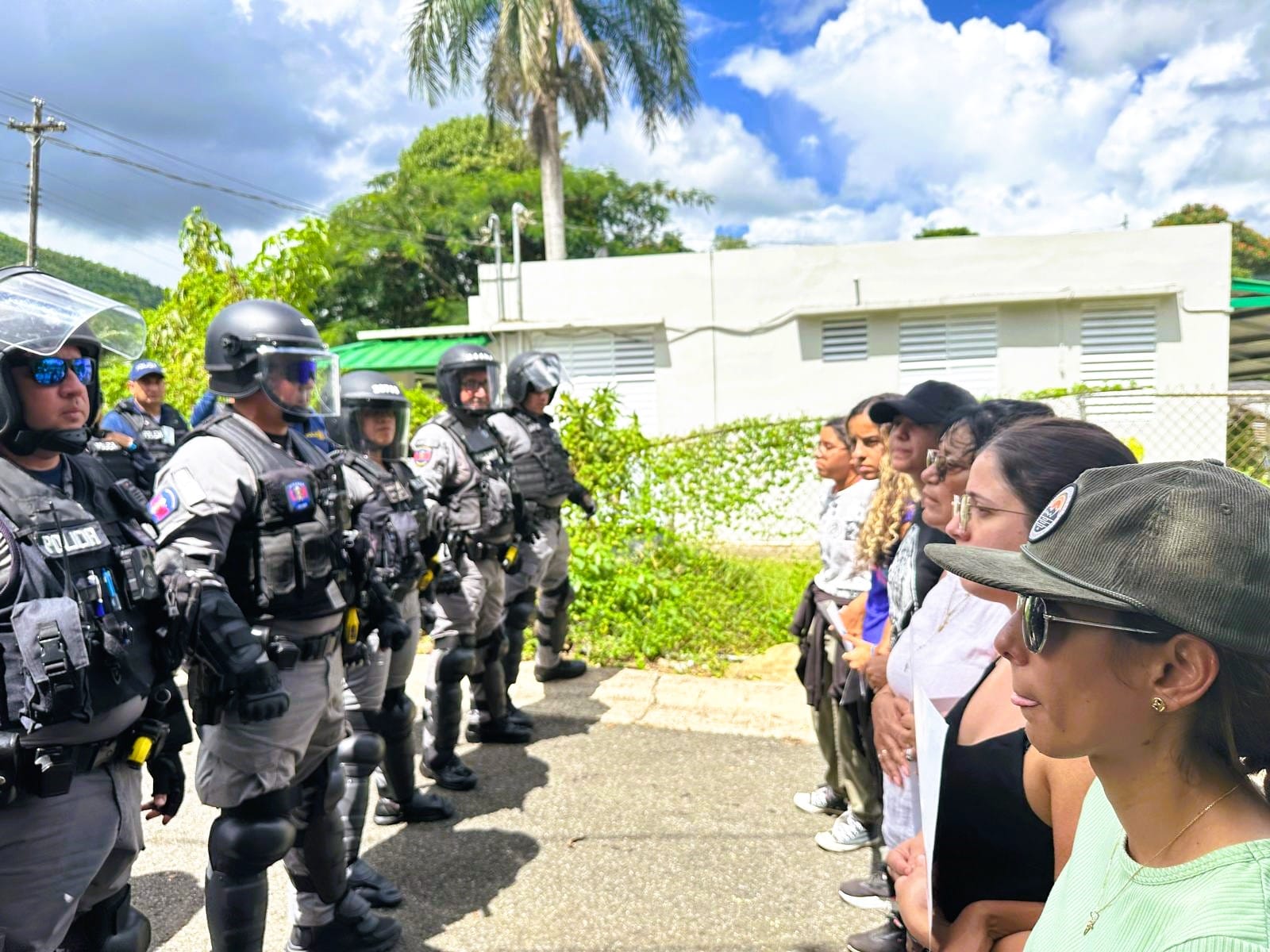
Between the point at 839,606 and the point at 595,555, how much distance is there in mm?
3634

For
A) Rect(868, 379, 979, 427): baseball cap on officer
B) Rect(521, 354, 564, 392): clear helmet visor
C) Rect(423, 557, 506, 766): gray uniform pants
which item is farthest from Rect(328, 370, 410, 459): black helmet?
Rect(868, 379, 979, 427): baseball cap on officer

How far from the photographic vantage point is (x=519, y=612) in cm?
596

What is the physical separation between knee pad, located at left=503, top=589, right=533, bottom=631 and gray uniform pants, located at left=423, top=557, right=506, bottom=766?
0.40 metres

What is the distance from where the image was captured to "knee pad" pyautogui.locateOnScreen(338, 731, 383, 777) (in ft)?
12.4

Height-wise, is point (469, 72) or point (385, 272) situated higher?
point (469, 72)

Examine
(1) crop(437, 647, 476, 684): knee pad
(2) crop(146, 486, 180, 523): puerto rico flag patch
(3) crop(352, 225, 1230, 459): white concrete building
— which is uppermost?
(3) crop(352, 225, 1230, 459): white concrete building

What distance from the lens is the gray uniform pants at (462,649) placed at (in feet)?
16.1

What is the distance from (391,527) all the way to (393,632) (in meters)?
0.56

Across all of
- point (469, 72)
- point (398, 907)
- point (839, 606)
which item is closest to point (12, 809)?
point (398, 907)

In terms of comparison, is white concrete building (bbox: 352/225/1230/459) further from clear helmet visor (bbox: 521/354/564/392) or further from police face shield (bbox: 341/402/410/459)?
police face shield (bbox: 341/402/410/459)

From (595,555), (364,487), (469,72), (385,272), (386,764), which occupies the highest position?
(469,72)

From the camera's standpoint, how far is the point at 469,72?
1677cm

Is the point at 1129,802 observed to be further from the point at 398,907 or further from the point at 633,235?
the point at 633,235

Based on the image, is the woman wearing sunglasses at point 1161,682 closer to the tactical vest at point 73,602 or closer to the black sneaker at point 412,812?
the tactical vest at point 73,602
